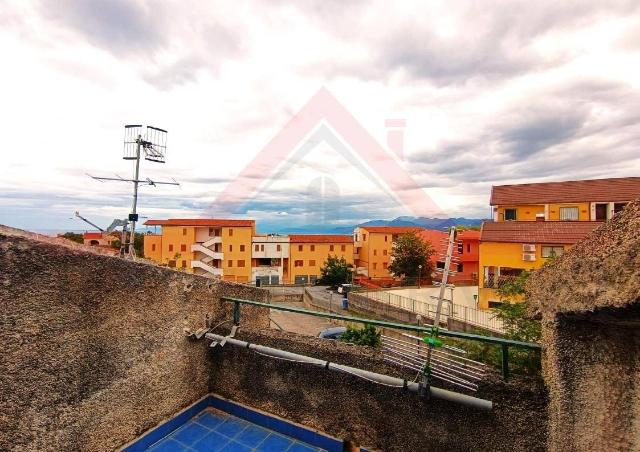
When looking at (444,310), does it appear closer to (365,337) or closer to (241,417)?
(365,337)

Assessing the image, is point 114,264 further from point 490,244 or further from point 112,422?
point 490,244

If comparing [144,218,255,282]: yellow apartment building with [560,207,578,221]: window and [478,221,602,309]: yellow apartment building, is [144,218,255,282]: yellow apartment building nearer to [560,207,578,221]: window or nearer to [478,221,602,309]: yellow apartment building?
[478,221,602,309]: yellow apartment building

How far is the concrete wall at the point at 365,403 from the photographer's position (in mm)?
2225

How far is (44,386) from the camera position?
2.27 metres

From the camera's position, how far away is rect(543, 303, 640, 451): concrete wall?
166 cm

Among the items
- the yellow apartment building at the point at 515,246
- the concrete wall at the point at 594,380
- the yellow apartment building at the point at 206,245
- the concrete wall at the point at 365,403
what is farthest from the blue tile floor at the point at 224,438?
the yellow apartment building at the point at 206,245

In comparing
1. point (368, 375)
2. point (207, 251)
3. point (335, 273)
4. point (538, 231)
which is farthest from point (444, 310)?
point (207, 251)

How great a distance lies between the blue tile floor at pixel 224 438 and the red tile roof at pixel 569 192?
22713 millimetres

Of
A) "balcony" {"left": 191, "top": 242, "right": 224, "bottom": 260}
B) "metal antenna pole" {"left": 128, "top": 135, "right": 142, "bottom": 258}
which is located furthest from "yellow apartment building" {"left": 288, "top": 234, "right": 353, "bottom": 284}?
"metal antenna pole" {"left": 128, "top": 135, "right": 142, "bottom": 258}

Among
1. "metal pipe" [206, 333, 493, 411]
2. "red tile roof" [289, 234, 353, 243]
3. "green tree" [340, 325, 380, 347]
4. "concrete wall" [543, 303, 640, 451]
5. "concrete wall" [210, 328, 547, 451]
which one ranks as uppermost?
"red tile roof" [289, 234, 353, 243]

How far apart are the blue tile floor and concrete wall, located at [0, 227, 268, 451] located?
214mm

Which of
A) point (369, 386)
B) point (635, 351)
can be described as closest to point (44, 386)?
point (369, 386)

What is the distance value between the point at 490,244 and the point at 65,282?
18.8 meters

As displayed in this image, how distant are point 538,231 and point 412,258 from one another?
41.7 ft
